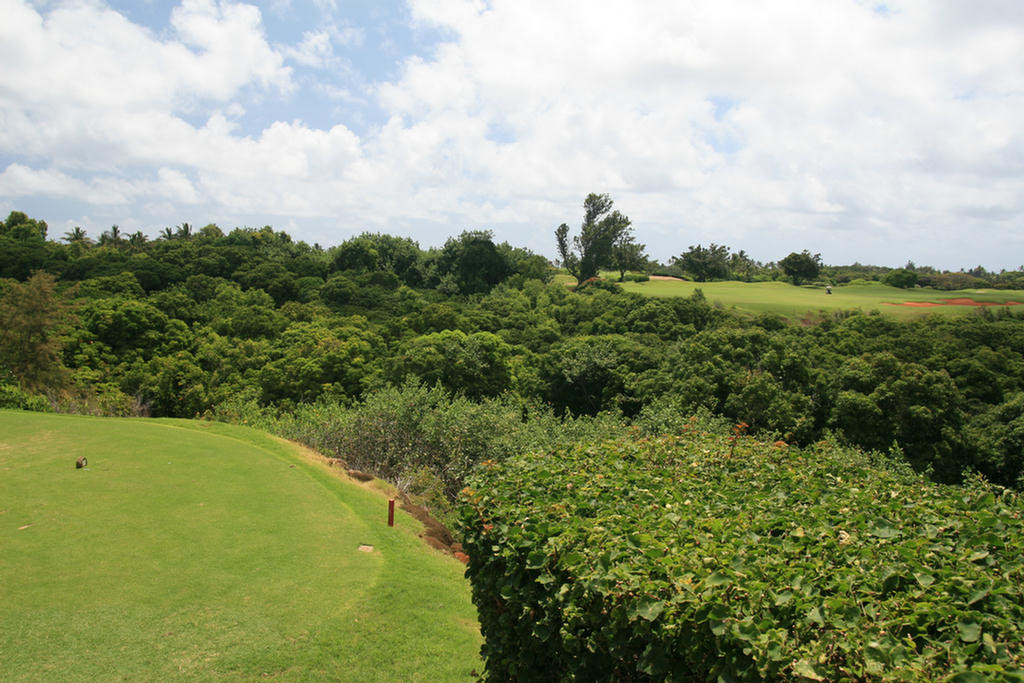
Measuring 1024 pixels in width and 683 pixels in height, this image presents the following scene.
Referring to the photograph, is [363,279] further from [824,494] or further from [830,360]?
[824,494]

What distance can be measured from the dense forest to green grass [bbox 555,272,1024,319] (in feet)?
10.8

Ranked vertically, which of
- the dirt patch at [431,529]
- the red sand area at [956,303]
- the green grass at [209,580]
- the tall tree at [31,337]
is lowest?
the dirt patch at [431,529]

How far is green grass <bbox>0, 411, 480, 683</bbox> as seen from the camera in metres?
6.68

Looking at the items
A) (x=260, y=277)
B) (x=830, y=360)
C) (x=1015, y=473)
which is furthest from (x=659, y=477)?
(x=260, y=277)

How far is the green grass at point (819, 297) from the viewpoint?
136 ft

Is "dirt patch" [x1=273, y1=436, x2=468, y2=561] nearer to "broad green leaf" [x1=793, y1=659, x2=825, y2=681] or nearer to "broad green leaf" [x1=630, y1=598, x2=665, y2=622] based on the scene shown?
"broad green leaf" [x1=630, y1=598, x2=665, y2=622]

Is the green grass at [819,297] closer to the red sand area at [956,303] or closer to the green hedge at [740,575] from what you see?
the red sand area at [956,303]

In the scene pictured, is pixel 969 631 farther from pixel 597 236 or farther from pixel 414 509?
pixel 597 236

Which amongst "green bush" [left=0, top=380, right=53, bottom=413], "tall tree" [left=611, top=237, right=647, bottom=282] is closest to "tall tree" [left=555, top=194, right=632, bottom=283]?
"tall tree" [left=611, top=237, right=647, bottom=282]

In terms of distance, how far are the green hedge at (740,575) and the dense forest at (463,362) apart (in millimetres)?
7752

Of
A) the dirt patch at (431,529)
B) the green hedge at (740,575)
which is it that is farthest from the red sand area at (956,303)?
the green hedge at (740,575)

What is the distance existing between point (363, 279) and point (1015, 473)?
50544 mm

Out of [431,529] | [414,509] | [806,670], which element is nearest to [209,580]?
[431,529]

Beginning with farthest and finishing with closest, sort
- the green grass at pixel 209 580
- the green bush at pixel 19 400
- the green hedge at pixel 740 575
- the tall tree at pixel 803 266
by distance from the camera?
the tall tree at pixel 803 266, the green bush at pixel 19 400, the green grass at pixel 209 580, the green hedge at pixel 740 575
